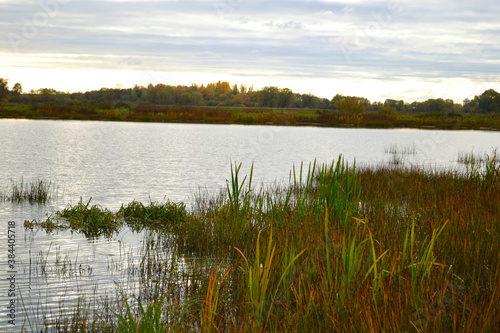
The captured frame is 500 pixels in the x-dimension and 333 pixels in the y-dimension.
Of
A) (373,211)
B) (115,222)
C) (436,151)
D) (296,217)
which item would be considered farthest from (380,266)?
(436,151)

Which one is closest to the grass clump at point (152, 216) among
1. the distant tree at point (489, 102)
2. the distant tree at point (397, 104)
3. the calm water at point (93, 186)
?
the calm water at point (93, 186)

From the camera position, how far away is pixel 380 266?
16.9 ft

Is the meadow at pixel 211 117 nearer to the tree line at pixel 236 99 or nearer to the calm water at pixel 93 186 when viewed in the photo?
the tree line at pixel 236 99

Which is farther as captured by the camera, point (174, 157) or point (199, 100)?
point (199, 100)

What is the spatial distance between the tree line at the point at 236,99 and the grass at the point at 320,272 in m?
70.3

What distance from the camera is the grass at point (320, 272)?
4.08 m

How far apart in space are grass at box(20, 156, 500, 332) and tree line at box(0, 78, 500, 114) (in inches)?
2769

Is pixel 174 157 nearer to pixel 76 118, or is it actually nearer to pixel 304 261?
pixel 304 261

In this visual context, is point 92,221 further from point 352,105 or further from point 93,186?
point 352,105

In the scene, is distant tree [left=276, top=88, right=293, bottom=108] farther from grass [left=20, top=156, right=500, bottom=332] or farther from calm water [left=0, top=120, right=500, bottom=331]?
grass [left=20, top=156, right=500, bottom=332]

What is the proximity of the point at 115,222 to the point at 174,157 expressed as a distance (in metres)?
17.2

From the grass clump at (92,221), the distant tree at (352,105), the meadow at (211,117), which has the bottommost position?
the grass clump at (92,221)

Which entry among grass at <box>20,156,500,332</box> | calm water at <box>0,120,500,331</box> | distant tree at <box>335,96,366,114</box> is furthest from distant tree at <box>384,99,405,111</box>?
grass at <box>20,156,500,332</box>

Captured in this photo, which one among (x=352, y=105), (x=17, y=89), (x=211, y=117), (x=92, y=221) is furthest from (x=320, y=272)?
(x=17, y=89)
